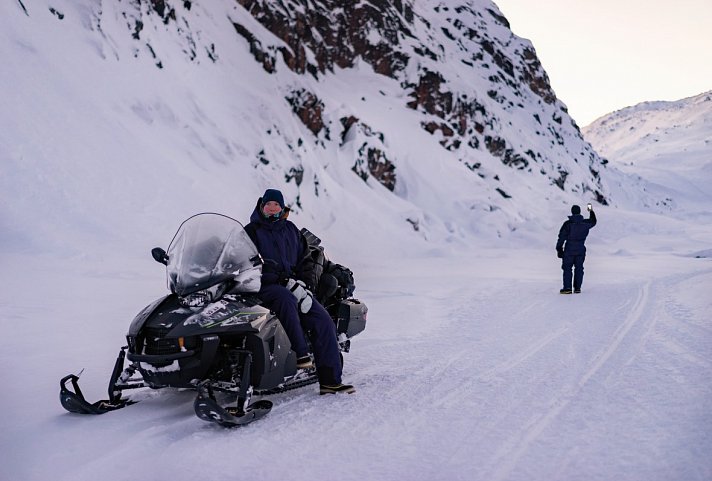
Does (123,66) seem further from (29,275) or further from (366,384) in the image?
(366,384)

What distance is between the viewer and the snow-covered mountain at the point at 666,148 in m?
82.4

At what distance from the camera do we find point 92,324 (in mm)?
6906

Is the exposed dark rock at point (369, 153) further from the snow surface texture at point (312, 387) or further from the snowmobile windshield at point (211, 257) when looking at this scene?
the snowmobile windshield at point (211, 257)

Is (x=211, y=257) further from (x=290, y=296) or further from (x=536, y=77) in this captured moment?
(x=536, y=77)

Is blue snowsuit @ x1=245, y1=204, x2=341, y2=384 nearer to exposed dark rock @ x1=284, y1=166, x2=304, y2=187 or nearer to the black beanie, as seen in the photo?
the black beanie

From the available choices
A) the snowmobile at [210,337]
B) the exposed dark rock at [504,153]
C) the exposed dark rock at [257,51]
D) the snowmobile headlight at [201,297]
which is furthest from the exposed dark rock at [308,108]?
the snowmobile headlight at [201,297]

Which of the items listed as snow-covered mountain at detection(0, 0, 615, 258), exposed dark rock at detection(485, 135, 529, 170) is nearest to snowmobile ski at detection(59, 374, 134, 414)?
snow-covered mountain at detection(0, 0, 615, 258)

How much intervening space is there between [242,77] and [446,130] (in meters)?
20.0

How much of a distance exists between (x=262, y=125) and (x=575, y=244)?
17555 millimetres

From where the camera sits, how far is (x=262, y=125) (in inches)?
1014

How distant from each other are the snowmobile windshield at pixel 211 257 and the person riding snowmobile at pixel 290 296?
210 mm

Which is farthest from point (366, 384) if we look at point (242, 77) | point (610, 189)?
point (610, 189)

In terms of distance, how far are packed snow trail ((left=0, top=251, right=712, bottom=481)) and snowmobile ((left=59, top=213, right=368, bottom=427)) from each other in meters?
0.19

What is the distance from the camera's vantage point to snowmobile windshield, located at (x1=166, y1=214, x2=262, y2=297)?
13.0ft
